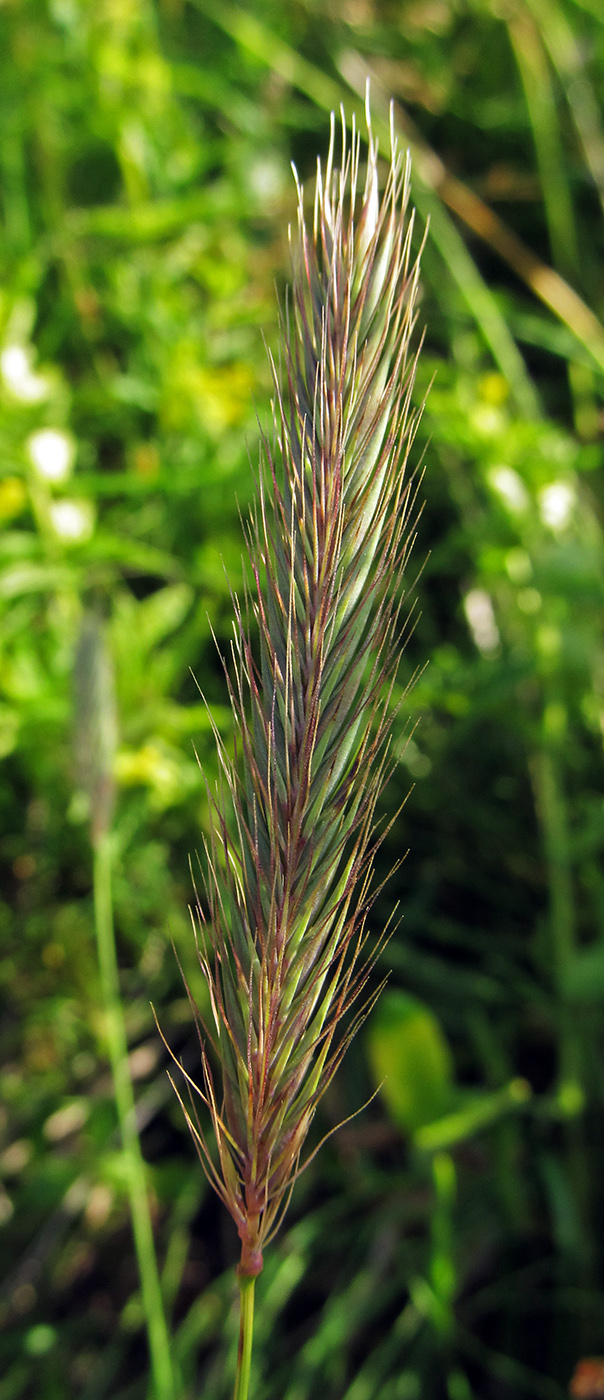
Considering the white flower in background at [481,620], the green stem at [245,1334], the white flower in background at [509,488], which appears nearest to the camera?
the green stem at [245,1334]

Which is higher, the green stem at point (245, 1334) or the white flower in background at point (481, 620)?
the white flower in background at point (481, 620)

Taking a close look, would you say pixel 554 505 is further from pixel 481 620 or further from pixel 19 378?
pixel 19 378

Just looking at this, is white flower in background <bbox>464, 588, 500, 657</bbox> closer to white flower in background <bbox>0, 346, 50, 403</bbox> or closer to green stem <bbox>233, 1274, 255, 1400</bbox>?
white flower in background <bbox>0, 346, 50, 403</bbox>

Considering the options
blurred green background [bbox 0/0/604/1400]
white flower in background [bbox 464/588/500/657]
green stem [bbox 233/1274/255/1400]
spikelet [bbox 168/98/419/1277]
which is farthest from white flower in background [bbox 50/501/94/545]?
green stem [bbox 233/1274/255/1400]

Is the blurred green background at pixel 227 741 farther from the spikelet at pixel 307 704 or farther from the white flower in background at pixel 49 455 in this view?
the spikelet at pixel 307 704

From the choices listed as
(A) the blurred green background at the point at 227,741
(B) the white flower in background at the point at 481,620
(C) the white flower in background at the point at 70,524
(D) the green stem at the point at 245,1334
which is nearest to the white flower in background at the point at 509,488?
(A) the blurred green background at the point at 227,741

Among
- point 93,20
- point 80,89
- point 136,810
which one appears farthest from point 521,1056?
point 93,20

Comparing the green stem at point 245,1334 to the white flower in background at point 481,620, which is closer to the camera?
the green stem at point 245,1334

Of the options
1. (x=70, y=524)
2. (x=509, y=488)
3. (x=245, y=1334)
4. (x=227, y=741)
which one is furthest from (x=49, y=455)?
(x=245, y=1334)
